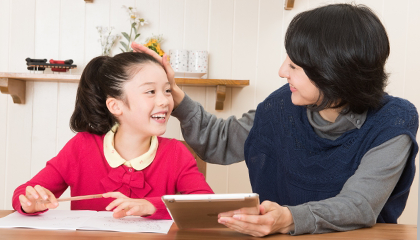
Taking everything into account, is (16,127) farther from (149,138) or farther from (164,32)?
(149,138)

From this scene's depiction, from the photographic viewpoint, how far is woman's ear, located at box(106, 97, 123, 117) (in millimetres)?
1358

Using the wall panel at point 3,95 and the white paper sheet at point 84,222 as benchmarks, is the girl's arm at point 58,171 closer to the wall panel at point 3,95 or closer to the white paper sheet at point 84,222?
the white paper sheet at point 84,222

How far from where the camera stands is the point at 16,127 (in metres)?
2.46

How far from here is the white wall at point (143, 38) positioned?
244 centimetres

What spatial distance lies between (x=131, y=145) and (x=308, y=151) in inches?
22.0

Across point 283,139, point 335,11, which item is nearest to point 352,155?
point 283,139

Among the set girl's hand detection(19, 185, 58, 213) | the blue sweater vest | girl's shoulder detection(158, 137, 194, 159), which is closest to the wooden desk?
girl's hand detection(19, 185, 58, 213)

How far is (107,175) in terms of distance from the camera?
1308 mm

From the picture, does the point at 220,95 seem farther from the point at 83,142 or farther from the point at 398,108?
the point at 398,108

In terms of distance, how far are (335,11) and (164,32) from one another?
148cm

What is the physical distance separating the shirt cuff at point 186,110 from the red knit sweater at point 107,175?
0.11 m

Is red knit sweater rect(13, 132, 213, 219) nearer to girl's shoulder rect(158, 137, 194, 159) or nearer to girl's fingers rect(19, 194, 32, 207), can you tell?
girl's shoulder rect(158, 137, 194, 159)

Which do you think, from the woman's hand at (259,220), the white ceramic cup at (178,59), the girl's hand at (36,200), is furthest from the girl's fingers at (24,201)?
the white ceramic cup at (178,59)

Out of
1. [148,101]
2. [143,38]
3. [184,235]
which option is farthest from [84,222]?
[143,38]
